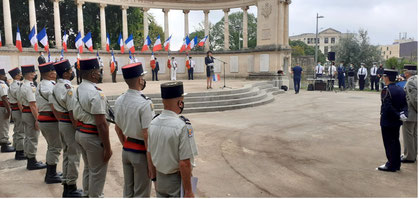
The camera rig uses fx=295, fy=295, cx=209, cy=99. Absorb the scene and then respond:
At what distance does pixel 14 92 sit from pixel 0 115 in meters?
0.86

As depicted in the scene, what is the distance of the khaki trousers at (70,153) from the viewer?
422 centimetres

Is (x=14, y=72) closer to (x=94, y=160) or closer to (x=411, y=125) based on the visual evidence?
(x=94, y=160)

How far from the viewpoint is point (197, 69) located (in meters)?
26.1

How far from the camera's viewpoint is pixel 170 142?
2623 mm

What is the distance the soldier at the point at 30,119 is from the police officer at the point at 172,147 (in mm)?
3807

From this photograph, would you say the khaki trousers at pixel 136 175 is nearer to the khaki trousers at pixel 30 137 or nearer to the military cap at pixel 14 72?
the khaki trousers at pixel 30 137

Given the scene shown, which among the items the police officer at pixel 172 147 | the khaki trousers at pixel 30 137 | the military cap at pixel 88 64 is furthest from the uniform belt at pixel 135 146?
the khaki trousers at pixel 30 137

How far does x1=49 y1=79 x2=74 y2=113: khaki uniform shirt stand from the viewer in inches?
170

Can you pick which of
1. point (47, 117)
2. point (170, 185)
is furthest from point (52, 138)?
point (170, 185)

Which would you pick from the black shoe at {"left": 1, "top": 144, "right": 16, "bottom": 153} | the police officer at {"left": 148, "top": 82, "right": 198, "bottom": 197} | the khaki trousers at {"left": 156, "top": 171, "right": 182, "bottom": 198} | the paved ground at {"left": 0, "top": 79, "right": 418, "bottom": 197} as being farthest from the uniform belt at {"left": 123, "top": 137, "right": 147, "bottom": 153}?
the black shoe at {"left": 1, "top": 144, "right": 16, "bottom": 153}

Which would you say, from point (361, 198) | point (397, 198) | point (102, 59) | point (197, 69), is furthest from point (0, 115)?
point (197, 69)

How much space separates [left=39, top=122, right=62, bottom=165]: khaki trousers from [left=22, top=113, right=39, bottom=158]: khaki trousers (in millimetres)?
925

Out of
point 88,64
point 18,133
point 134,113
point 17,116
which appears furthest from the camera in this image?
point 17,116

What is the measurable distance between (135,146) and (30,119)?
3617 millimetres
